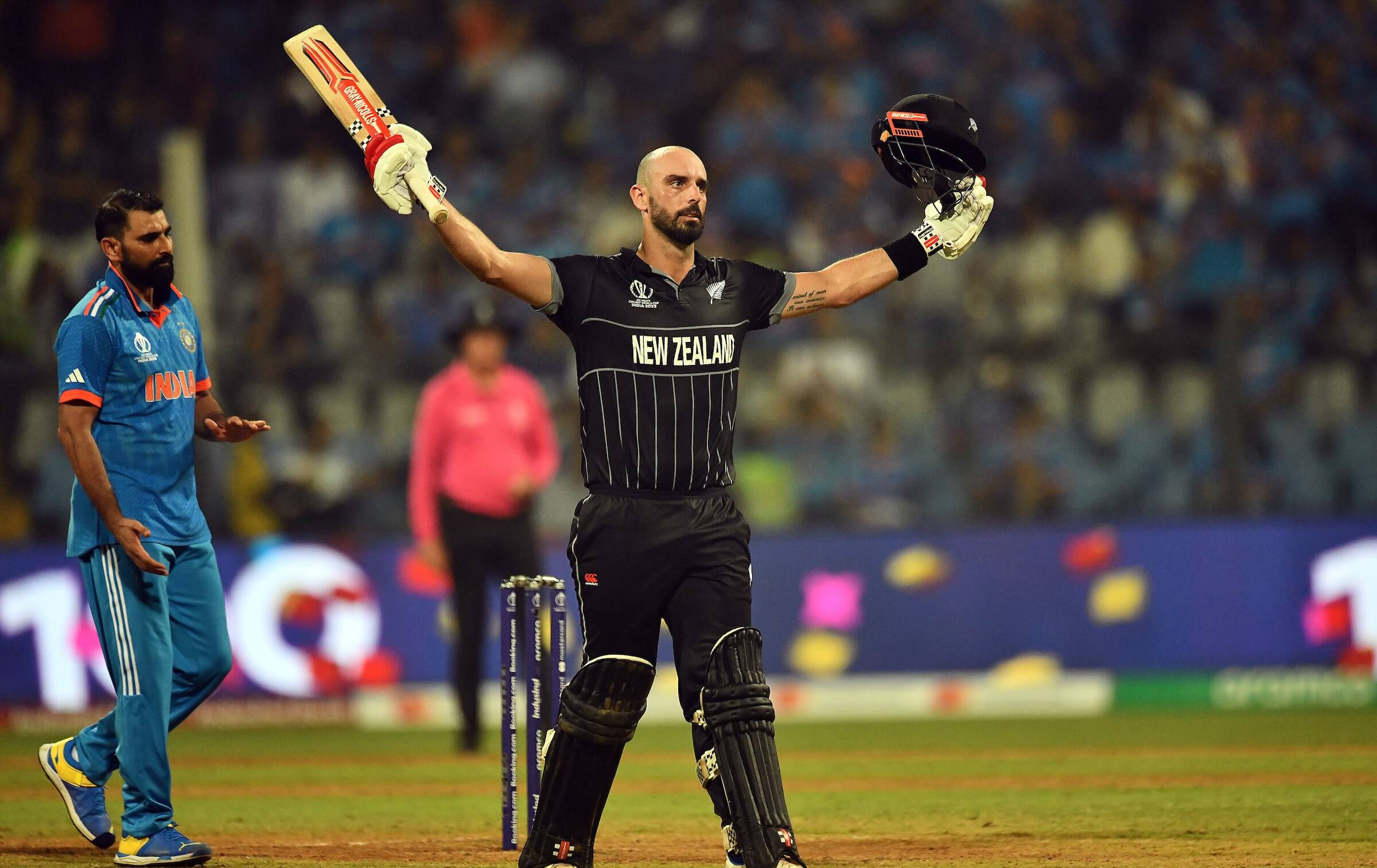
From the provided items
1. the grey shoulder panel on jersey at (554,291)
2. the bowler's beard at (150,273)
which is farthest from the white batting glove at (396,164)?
the bowler's beard at (150,273)

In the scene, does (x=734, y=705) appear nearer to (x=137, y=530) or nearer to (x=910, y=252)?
(x=910, y=252)

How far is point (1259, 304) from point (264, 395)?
26.1ft

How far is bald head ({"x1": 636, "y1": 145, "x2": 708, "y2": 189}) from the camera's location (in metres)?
6.04

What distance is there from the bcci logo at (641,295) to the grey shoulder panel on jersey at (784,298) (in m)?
0.50

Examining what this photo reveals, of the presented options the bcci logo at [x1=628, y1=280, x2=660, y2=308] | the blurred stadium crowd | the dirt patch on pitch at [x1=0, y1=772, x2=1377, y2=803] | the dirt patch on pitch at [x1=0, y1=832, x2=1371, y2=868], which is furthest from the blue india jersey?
the blurred stadium crowd

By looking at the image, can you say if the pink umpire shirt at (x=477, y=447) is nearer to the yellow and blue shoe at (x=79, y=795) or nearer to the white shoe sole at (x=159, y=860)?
the yellow and blue shoe at (x=79, y=795)

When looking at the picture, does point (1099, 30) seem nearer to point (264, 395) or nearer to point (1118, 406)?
point (1118, 406)

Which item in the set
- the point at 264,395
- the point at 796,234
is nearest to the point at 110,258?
the point at 264,395

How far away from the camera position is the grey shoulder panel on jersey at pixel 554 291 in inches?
237

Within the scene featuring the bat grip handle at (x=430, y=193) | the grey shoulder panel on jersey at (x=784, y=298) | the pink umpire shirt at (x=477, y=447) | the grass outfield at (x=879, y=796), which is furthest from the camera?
the pink umpire shirt at (x=477, y=447)

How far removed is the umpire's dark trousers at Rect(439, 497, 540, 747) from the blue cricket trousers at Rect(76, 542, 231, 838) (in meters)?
4.12

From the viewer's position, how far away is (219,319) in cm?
1549

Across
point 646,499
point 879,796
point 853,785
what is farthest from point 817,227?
point 646,499

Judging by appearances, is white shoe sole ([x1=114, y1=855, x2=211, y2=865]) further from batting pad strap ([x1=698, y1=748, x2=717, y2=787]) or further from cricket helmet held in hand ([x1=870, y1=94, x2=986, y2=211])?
cricket helmet held in hand ([x1=870, y1=94, x2=986, y2=211])
